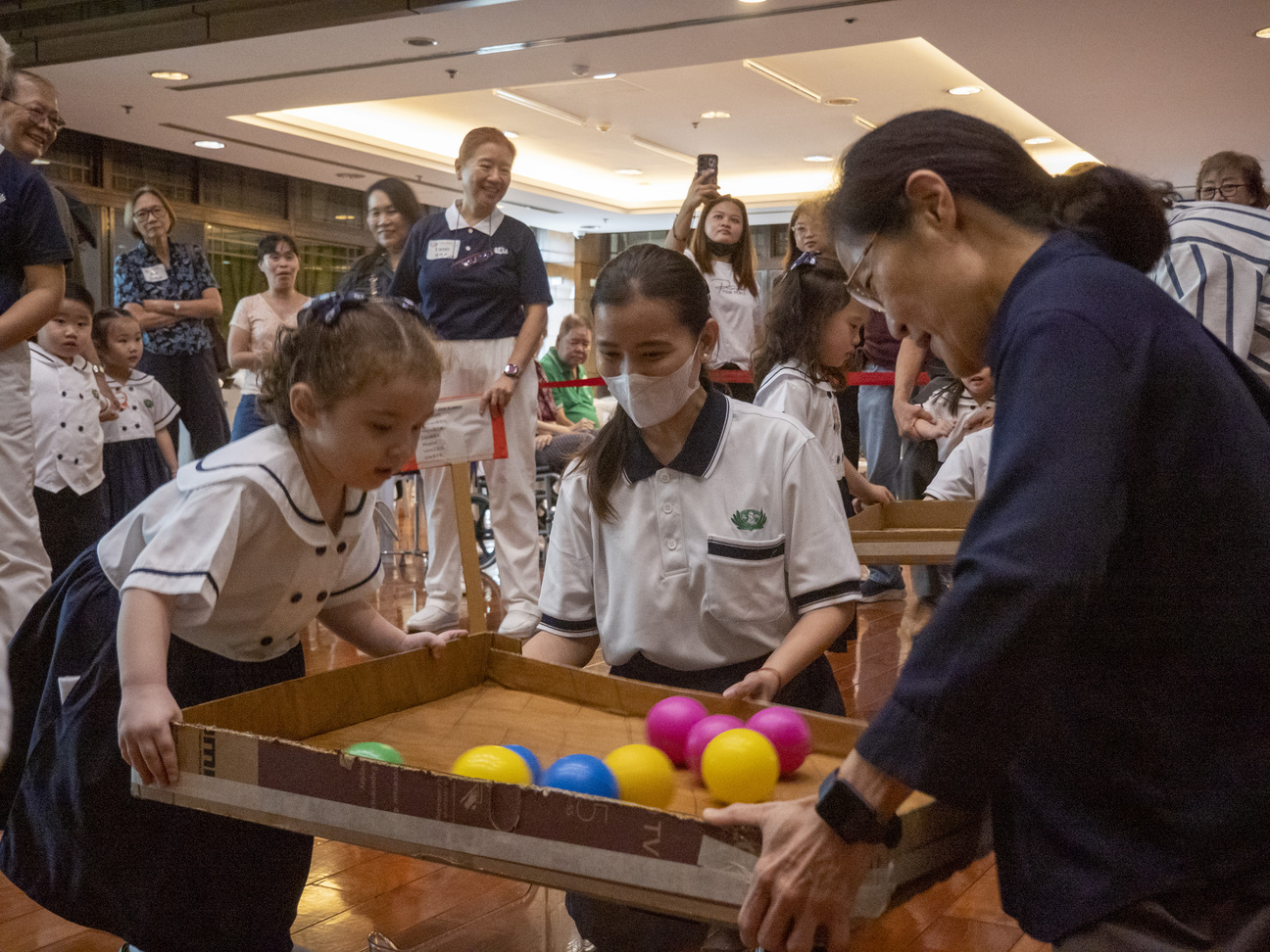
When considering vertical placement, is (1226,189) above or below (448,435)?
above

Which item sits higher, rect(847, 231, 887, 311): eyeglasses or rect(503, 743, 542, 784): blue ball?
rect(847, 231, 887, 311): eyeglasses

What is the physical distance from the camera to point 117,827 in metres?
1.64

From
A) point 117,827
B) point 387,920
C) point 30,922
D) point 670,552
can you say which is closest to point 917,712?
point 670,552

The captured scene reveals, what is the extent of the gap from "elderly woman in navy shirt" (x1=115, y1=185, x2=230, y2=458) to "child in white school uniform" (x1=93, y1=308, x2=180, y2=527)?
272 mm

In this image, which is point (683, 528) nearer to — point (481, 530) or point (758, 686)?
point (758, 686)

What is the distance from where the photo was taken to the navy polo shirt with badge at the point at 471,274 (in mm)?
4492

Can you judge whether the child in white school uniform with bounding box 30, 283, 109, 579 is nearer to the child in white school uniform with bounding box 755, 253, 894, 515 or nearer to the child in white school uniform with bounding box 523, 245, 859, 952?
the child in white school uniform with bounding box 755, 253, 894, 515

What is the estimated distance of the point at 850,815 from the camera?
0.91 m

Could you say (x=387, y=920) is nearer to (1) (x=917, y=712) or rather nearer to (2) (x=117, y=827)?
(2) (x=117, y=827)

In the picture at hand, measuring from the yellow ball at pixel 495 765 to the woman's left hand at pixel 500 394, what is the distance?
9.69 feet

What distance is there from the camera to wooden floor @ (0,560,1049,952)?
217 centimetres

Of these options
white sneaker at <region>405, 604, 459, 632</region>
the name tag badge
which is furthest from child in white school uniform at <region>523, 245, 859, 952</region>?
the name tag badge

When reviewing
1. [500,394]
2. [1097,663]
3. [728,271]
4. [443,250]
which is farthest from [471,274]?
[1097,663]

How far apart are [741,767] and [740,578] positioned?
61 cm
